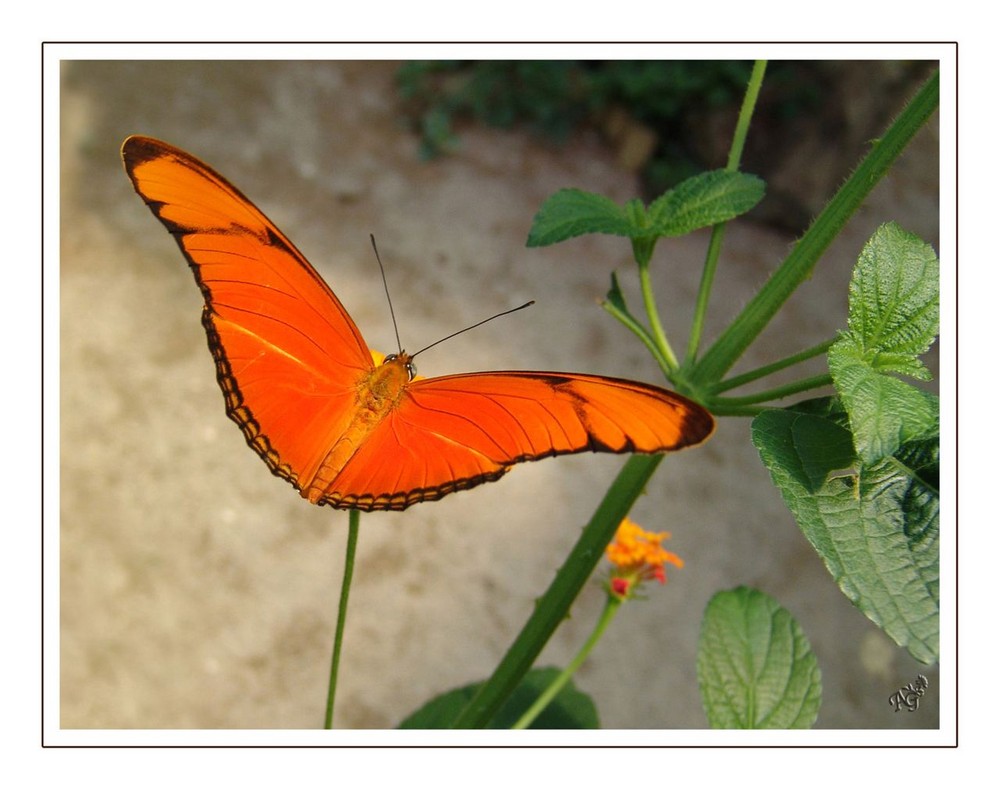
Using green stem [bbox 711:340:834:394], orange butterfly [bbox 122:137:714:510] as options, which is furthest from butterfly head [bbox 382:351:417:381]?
green stem [bbox 711:340:834:394]

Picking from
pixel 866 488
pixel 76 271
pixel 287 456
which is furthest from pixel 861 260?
pixel 76 271

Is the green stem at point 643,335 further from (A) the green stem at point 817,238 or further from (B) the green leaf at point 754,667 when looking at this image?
(B) the green leaf at point 754,667

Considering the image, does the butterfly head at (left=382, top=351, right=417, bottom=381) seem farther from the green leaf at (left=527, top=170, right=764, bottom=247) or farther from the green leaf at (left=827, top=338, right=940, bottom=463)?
the green leaf at (left=827, top=338, right=940, bottom=463)

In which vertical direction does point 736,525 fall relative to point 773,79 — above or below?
below

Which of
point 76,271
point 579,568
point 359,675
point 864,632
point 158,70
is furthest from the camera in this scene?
point 158,70

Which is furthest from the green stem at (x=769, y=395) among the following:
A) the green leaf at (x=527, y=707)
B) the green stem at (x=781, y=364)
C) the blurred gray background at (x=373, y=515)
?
the blurred gray background at (x=373, y=515)

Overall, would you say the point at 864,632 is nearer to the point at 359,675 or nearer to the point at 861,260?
the point at 359,675
